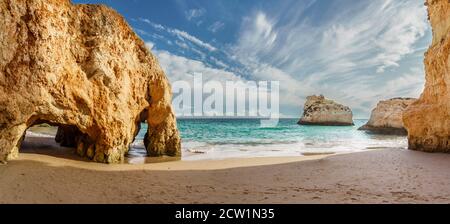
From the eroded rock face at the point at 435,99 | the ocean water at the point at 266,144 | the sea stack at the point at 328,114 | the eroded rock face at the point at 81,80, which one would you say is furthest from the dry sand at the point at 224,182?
the sea stack at the point at 328,114

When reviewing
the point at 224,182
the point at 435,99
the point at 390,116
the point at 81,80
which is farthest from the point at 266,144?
the point at 390,116

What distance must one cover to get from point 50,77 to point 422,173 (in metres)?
12.3

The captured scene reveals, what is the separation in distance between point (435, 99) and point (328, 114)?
213ft

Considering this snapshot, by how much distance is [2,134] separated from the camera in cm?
810

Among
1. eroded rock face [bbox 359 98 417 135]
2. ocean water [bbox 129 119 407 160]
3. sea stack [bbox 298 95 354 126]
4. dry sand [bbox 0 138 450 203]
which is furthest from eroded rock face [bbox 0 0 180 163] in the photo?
sea stack [bbox 298 95 354 126]

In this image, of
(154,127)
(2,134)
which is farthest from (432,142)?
(2,134)

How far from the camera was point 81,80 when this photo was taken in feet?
31.9

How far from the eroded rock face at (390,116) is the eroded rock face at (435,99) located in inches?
1388

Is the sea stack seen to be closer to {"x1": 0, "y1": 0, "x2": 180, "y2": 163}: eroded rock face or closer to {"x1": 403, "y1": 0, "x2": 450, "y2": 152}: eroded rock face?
{"x1": 403, "y1": 0, "x2": 450, "y2": 152}: eroded rock face

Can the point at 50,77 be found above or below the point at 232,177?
above

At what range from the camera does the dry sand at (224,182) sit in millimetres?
5953

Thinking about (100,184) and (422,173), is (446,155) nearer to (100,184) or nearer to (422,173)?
(422,173)
